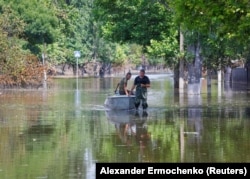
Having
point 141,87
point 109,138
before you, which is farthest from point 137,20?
point 109,138

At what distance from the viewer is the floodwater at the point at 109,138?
45.3 ft

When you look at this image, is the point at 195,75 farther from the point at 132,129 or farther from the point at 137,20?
the point at 132,129

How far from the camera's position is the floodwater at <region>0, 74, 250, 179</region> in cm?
1381

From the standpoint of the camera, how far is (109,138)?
711 inches

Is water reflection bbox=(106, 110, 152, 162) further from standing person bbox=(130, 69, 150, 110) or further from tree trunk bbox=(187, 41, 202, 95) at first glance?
tree trunk bbox=(187, 41, 202, 95)

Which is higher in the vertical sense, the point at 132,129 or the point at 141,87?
the point at 141,87

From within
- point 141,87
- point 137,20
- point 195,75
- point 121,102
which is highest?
point 137,20

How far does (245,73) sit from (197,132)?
4516cm

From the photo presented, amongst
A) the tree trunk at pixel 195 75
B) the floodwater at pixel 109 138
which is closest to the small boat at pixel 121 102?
the floodwater at pixel 109 138

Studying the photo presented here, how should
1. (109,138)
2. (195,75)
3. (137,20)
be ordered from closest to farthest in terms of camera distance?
(109,138) → (195,75) → (137,20)

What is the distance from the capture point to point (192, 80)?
139ft

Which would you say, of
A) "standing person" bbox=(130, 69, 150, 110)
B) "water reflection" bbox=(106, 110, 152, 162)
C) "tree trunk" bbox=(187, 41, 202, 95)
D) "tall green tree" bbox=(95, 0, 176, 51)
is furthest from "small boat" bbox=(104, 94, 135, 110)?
"tall green tree" bbox=(95, 0, 176, 51)

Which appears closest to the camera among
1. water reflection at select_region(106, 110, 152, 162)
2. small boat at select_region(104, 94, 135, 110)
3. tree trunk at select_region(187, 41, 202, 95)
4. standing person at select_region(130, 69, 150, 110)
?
water reflection at select_region(106, 110, 152, 162)

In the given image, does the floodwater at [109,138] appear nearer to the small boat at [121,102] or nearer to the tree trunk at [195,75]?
the small boat at [121,102]
